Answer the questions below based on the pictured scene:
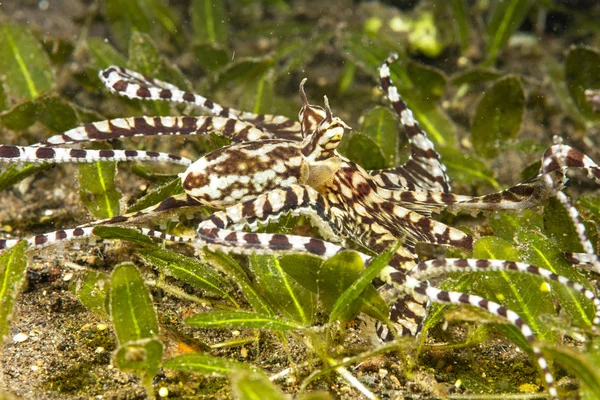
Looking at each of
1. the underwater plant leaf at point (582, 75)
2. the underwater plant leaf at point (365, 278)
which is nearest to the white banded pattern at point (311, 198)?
the underwater plant leaf at point (365, 278)

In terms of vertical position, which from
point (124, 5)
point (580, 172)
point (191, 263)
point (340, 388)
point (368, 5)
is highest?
point (368, 5)

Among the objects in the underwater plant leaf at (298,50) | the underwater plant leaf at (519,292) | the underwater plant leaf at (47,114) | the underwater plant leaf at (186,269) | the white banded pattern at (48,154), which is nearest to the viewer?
the underwater plant leaf at (519,292)

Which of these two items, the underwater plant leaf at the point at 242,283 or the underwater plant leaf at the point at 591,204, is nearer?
the underwater plant leaf at the point at 242,283

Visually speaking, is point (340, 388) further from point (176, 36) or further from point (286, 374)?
point (176, 36)

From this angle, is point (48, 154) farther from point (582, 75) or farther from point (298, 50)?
point (582, 75)

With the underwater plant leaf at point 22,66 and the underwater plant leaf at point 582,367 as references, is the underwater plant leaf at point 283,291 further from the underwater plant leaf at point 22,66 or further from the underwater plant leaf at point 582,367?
the underwater plant leaf at point 22,66

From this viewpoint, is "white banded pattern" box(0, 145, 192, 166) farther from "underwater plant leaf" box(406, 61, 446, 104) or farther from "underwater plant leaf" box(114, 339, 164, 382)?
"underwater plant leaf" box(406, 61, 446, 104)

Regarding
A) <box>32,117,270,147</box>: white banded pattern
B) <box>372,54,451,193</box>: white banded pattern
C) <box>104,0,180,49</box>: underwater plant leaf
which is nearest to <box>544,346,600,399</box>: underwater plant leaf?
<box>372,54,451,193</box>: white banded pattern

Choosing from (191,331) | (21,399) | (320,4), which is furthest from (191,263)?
(320,4)
